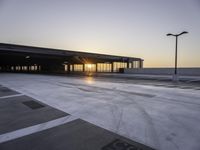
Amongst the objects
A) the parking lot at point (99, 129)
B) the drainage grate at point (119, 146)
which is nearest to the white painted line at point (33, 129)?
the parking lot at point (99, 129)

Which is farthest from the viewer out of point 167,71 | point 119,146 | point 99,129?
point 167,71

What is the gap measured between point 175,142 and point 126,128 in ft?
3.79

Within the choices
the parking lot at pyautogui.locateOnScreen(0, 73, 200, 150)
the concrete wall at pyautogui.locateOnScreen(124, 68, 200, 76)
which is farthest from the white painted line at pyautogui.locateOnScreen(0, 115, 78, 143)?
the concrete wall at pyautogui.locateOnScreen(124, 68, 200, 76)

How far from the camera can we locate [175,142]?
2914 millimetres

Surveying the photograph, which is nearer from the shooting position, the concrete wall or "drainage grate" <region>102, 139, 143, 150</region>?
"drainage grate" <region>102, 139, 143, 150</region>

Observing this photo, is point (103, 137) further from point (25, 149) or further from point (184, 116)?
point (184, 116)

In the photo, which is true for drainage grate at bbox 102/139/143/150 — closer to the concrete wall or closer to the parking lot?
the parking lot

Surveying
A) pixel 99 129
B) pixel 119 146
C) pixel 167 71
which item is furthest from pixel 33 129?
pixel 167 71

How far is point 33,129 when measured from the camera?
3.56 metres

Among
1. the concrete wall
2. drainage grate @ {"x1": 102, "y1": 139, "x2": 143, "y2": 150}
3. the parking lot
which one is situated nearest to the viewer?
drainage grate @ {"x1": 102, "y1": 139, "x2": 143, "y2": 150}

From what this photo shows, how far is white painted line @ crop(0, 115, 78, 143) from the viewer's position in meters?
3.15

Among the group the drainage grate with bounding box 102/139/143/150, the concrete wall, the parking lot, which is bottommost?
the parking lot

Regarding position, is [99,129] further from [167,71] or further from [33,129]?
[167,71]

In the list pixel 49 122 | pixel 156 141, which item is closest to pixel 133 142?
pixel 156 141
